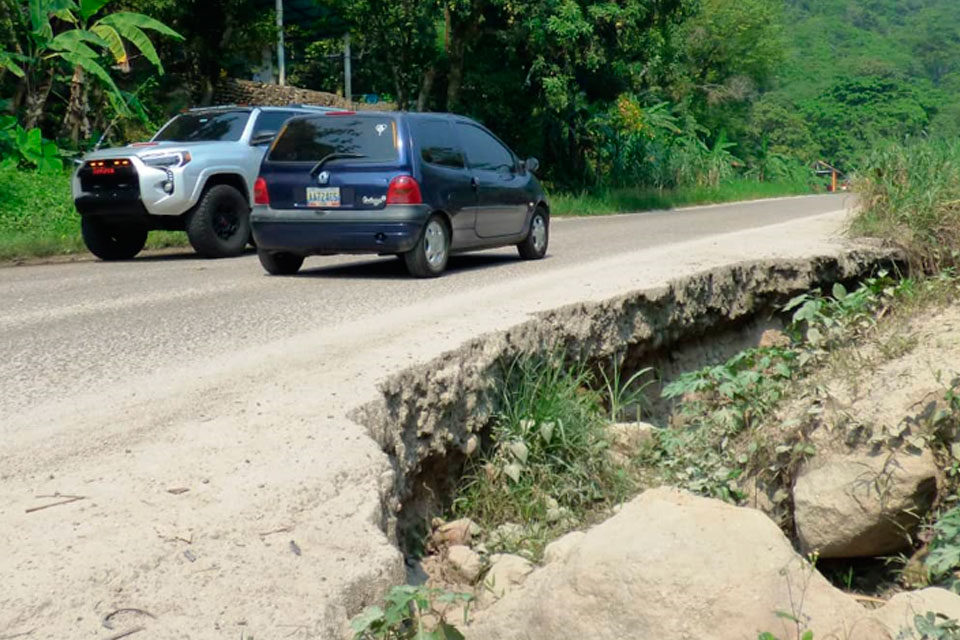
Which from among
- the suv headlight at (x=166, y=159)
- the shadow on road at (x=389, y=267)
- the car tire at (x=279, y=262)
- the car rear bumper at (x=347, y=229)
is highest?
the suv headlight at (x=166, y=159)

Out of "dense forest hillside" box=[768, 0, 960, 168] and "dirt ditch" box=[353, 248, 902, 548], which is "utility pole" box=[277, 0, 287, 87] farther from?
"dense forest hillside" box=[768, 0, 960, 168]

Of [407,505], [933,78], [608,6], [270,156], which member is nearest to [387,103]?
[608,6]

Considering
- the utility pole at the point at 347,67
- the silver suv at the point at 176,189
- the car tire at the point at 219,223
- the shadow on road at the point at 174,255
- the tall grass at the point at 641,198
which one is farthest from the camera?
the utility pole at the point at 347,67

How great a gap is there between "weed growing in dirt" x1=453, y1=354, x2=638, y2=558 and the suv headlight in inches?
289

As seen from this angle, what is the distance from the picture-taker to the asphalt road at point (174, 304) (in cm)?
600

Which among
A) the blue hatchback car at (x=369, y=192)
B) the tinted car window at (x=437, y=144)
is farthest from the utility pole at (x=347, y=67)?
the blue hatchback car at (x=369, y=192)

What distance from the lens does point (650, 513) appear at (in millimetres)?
3893

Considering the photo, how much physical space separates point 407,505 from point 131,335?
2.63 m

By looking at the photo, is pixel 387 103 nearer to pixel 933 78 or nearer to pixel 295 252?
pixel 295 252

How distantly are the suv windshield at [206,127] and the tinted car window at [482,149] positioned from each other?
3.50 metres

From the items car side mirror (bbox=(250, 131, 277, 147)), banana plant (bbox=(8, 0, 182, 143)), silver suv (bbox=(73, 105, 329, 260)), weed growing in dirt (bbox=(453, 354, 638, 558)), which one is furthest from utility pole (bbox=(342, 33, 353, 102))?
weed growing in dirt (bbox=(453, 354, 638, 558))

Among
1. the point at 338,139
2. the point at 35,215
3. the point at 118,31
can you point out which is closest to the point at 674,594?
the point at 338,139

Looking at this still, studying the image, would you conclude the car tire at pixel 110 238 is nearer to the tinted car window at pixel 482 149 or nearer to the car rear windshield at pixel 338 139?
the car rear windshield at pixel 338 139

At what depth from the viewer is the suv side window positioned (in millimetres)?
13703
